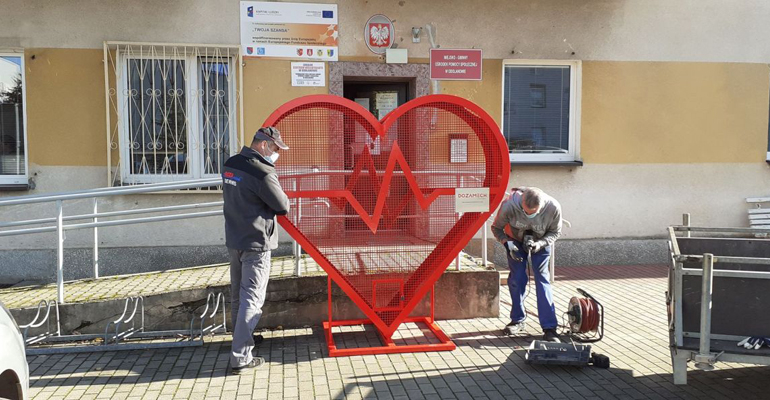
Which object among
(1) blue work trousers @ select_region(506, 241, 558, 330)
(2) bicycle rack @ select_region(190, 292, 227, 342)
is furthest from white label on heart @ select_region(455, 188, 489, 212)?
(2) bicycle rack @ select_region(190, 292, 227, 342)

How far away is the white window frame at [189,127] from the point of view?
825 cm

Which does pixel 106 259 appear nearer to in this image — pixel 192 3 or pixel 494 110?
pixel 192 3

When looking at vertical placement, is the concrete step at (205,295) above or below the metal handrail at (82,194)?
below

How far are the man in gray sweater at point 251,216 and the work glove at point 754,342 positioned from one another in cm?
329

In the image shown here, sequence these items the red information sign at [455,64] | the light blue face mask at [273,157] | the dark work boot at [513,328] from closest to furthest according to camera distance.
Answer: the light blue face mask at [273,157] → the dark work boot at [513,328] → the red information sign at [455,64]

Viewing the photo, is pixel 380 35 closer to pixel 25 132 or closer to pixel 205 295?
pixel 205 295

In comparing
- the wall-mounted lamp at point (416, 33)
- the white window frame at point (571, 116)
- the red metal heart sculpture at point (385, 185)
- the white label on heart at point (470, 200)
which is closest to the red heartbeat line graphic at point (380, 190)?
the red metal heart sculpture at point (385, 185)

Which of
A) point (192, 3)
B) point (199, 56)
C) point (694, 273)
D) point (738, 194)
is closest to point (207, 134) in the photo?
point (199, 56)

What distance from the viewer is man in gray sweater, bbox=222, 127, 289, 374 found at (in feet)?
16.4

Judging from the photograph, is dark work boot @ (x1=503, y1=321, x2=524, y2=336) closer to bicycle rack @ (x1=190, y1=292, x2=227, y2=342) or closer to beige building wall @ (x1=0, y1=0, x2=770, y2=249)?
bicycle rack @ (x1=190, y1=292, x2=227, y2=342)

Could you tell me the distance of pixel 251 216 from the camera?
5.05 meters

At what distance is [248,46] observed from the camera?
8.36m

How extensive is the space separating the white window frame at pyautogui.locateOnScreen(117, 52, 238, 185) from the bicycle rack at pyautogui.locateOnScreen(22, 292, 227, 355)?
9.37ft

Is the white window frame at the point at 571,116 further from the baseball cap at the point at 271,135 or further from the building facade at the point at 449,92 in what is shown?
the baseball cap at the point at 271,135
